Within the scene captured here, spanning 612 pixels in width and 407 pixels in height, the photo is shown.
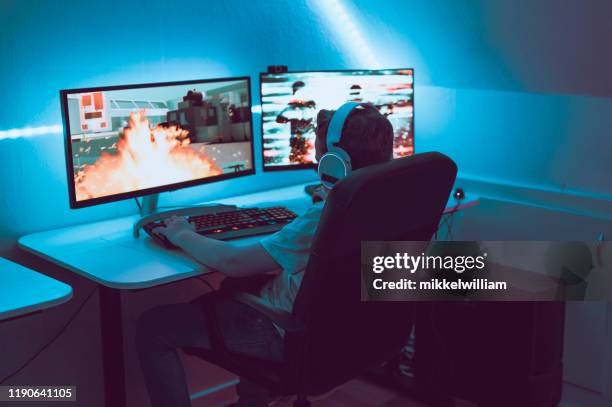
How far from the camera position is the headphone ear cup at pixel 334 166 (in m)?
2.06

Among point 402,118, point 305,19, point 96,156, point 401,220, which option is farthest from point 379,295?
point 305,19

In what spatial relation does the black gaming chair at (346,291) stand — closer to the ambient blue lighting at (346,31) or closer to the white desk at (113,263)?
the white desk at (113,263)

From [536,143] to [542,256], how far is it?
45 cm

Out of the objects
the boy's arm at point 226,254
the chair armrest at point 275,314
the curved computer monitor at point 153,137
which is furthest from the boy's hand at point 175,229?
the chair armrest at point 275,314

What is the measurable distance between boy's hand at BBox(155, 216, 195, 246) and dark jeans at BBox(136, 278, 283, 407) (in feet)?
0.72

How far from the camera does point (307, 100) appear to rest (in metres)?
3.00

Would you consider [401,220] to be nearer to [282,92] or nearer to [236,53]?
[282,92]

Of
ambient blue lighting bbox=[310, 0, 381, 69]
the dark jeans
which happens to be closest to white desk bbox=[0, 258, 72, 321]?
the dark jeans

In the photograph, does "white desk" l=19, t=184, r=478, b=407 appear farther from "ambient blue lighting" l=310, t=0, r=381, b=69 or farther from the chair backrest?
"ambient blue lighting" l=310, t=0, r=381, b=69

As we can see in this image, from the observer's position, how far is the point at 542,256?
3086 millimetres

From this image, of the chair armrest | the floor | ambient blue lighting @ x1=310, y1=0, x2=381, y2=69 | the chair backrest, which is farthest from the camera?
ambient blue lighting @ x1=310, y1=0, x2=381, y2=69

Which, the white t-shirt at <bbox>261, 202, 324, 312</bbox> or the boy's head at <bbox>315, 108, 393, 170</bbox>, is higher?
the boy's head at <bbox>315, 108, 393, 170</bbox>

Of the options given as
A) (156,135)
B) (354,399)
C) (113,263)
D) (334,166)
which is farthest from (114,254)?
(354,399)

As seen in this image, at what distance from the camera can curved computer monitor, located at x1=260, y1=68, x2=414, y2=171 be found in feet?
9.72
